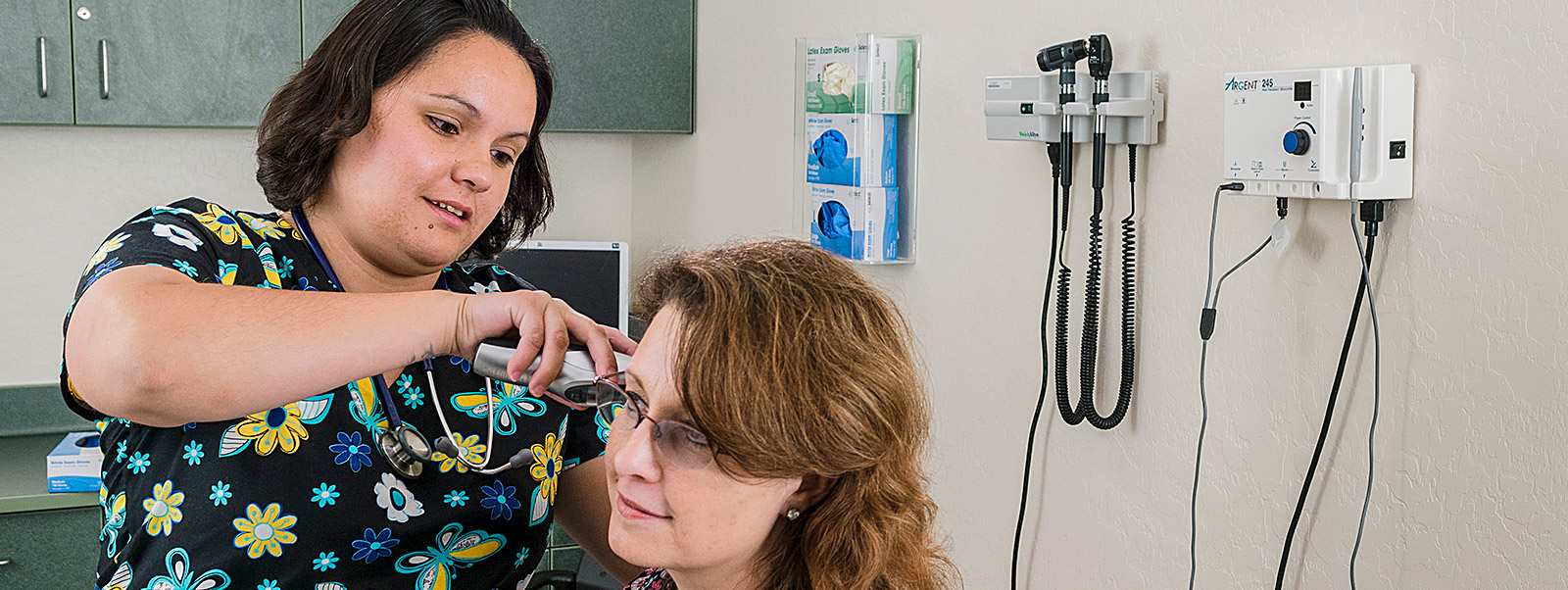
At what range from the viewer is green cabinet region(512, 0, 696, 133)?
3.21 metres

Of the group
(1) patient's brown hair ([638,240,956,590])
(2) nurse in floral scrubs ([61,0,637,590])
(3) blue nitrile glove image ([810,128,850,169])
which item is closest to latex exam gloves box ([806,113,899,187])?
(3) blue nitrile glove image ([810,128,850,169])

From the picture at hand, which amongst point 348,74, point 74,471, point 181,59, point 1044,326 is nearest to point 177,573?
point 348,74

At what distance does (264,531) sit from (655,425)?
470 mm

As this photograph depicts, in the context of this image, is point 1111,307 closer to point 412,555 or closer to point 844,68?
point 844,68

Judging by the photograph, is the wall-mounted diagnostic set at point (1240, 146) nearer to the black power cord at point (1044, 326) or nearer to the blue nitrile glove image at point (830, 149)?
the black power cord at point (1044, 326)

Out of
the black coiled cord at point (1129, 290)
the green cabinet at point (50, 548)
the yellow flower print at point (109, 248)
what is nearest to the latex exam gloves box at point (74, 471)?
the green cabinet at point (50, 548)

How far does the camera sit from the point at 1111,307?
5.99 ft

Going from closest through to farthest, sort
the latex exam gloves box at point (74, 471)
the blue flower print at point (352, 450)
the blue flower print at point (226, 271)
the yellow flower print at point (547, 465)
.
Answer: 1. the blue flower print at point (226, 271)
2. the blue flower print at point (352, 450)
3. the yellow flower print at point (547, 465)
4. the latex exam gloves box at point (74, 471)

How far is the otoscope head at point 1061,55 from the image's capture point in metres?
1.72

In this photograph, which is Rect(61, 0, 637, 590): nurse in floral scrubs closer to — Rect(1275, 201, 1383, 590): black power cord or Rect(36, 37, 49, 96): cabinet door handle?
Rect(1275, 201, 1383, 590): black power cord

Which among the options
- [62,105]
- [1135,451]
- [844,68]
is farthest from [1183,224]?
[62,105]

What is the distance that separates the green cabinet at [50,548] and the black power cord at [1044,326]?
6.53ft

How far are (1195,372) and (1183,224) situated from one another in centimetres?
20

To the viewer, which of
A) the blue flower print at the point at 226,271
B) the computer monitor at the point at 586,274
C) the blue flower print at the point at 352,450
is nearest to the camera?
the blue flower print at the point at 226,271
